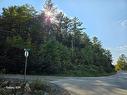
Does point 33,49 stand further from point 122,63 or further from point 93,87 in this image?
point 122,63

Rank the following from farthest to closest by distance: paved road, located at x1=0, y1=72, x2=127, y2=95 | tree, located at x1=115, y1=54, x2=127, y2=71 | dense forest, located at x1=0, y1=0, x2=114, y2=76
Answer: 1. tree, located at x1=115, y1=54, x2=127, y2=71
2. dense forest, located at x1=0, y1=0, x2=114, y2=76
3. paved road, located at x1=0, y1=72, x2=127, y2=95

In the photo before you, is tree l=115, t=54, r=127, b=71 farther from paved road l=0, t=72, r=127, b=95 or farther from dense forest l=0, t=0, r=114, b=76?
paved road l=0, t=72, r=127, b=95

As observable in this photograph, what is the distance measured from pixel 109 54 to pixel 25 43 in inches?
2116

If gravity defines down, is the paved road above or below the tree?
below

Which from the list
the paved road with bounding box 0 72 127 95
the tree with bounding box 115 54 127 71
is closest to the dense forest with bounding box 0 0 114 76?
the paved road with bounding box 0 72 127 95

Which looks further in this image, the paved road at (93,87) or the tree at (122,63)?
the tree at (122,63)

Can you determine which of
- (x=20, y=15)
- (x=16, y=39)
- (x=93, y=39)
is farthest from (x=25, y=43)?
(x=93, y=39)

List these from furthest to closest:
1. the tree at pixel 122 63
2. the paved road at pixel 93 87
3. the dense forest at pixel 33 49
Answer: the tree at pixel 122 63
the dense forest at pixel 33 49
the paved road at pixel 93 87

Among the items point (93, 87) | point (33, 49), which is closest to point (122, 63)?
point (33, 49)

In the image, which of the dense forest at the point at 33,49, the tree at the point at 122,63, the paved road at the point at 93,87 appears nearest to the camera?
the paved road at the point at 93,87

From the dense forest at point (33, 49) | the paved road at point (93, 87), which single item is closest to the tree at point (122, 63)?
the dense forest at point (33, 49)

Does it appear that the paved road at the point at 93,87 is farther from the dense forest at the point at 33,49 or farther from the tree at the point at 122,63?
the tree at the point at 122,63

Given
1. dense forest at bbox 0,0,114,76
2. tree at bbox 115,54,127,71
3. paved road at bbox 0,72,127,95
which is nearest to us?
paved road at bbox 0,72,127,95

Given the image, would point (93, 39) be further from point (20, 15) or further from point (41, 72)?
point (41, 72)
